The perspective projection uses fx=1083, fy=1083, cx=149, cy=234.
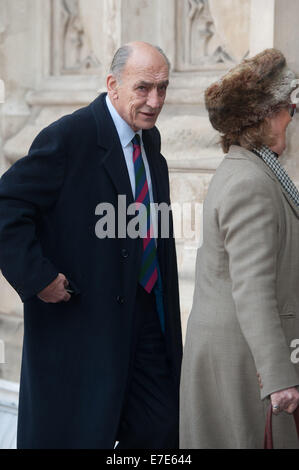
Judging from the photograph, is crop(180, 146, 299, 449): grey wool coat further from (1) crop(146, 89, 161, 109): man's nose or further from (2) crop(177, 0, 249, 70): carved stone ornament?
(2) crop(177, 0, 249, 70): carved stone ornament

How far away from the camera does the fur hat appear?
3049 millimetres

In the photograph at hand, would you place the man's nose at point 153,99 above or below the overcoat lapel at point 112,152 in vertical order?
above

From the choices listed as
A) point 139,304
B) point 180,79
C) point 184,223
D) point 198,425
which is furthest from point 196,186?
point 198,425

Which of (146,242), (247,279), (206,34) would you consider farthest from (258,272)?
(206,34)

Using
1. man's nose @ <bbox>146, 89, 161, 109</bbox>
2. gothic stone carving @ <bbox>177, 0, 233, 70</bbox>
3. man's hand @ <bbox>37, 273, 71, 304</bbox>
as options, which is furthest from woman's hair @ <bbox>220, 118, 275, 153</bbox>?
gothic stone carving @ <bbox>177, 0, 233, 70</bbox>

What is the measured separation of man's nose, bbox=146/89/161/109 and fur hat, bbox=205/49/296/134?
1.38ft

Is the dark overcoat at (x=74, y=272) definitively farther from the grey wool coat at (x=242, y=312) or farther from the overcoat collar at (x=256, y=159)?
the overcoat collar at (x=256, y=159)

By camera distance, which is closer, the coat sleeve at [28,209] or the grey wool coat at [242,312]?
the grey wool coat at [242,312]

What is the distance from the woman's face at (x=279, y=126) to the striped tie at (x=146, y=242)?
23.4 inches

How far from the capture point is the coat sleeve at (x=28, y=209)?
133 inches

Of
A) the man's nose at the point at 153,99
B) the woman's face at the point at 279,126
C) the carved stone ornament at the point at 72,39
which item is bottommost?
the woman's face at the point at 279,126

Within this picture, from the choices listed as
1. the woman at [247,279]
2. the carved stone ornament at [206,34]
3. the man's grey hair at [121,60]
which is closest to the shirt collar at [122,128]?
the man's grey hair at [121,60]

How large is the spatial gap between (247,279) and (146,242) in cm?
69

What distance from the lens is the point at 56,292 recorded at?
342 cm
